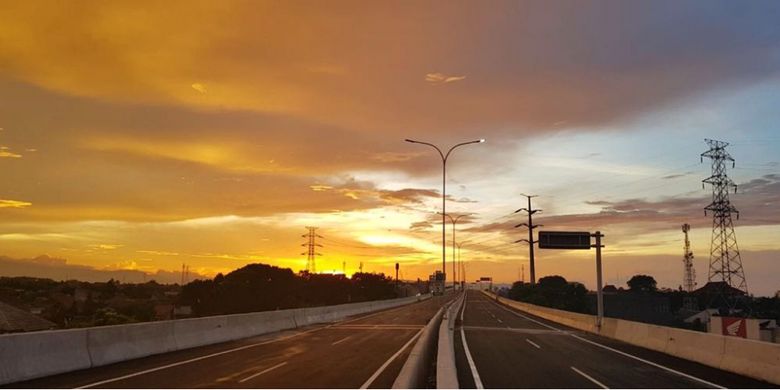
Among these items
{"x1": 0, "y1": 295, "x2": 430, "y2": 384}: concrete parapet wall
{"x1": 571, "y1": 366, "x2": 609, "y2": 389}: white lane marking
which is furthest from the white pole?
{"x1": 0, "y1": 295, "x2": 430, "y2": 384}: concrete parapet wall

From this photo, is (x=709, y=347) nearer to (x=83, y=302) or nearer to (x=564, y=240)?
(x=564, y=240)

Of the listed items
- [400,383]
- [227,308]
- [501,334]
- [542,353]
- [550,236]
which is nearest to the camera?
[400,383]

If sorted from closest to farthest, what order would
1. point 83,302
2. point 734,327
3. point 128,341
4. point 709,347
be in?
point 128,341
point 709,347
point 734,327
point 83,302

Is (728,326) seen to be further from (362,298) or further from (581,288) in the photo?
(362,298)

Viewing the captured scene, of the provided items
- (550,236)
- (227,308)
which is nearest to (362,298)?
(227,308)

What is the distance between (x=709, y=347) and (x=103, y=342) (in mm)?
18684

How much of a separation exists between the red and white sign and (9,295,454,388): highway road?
18.6m

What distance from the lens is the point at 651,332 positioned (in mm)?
24234

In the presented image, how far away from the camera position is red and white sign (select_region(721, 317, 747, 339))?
2965 cm

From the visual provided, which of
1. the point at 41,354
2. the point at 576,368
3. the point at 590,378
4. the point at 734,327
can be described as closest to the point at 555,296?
the point at 734,327

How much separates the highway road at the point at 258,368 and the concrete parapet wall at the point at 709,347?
977 centimetres

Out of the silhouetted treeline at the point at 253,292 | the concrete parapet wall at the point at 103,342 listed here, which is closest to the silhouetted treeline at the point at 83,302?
the silhouetted treeline at the point at 253,292

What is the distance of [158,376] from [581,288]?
12724 centimetres

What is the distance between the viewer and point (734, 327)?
3195cm
